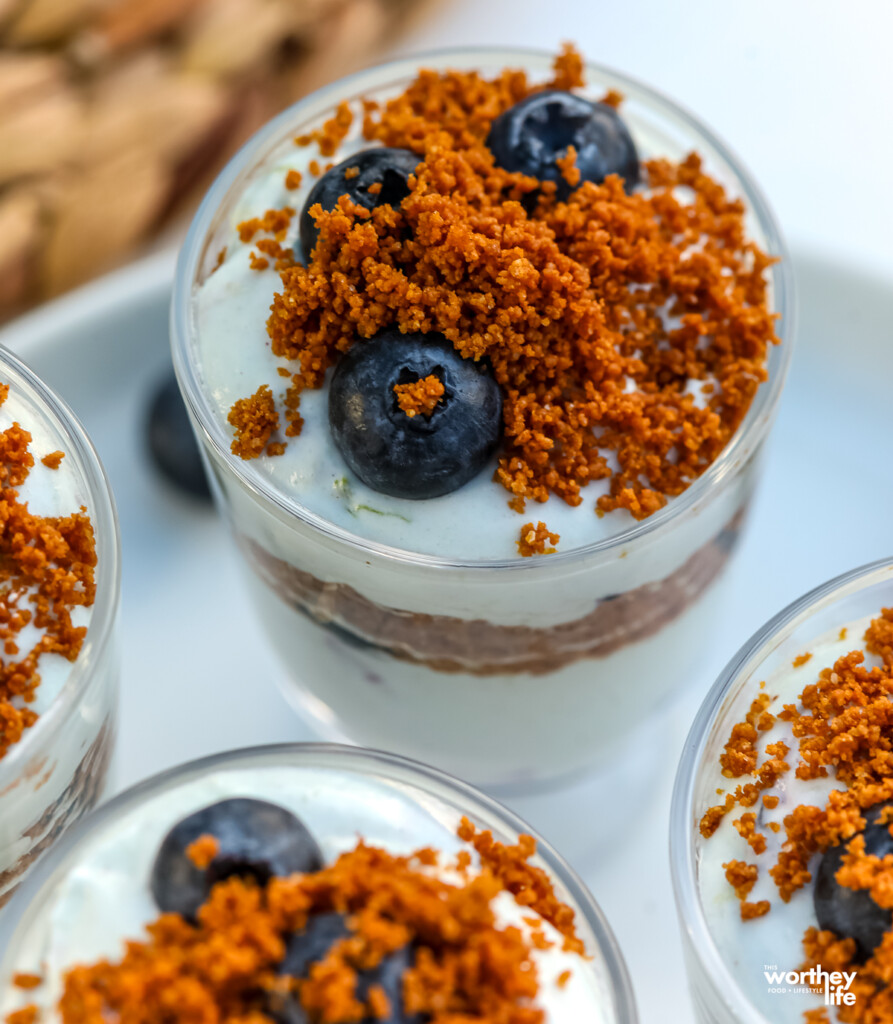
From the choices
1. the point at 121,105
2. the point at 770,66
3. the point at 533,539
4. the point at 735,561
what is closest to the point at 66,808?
the point at 533,539

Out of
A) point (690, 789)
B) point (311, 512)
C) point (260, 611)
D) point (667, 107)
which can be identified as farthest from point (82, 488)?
point (667, 107)

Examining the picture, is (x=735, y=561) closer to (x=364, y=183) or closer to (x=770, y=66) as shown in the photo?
(x=364, y=183)

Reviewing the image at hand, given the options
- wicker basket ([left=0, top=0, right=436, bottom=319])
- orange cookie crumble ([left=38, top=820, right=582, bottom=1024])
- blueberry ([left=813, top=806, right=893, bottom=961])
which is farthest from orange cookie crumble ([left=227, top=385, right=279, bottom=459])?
wicker basket ([left=0, top=0, right=436, bottom=319])

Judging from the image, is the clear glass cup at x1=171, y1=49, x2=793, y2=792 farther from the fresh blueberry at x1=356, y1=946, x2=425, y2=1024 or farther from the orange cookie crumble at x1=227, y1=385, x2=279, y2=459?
the fresh blueberry at x1=356, y1=946, x2=425, y2=1024

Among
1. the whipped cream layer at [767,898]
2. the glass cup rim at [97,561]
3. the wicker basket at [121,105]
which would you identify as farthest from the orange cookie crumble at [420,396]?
the wicker basket at [121,105]

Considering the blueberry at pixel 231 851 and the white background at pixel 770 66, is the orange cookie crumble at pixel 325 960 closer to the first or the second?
the blueberry at pixel 231 851

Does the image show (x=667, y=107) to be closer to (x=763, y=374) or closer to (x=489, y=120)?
(x=489, y=120)
